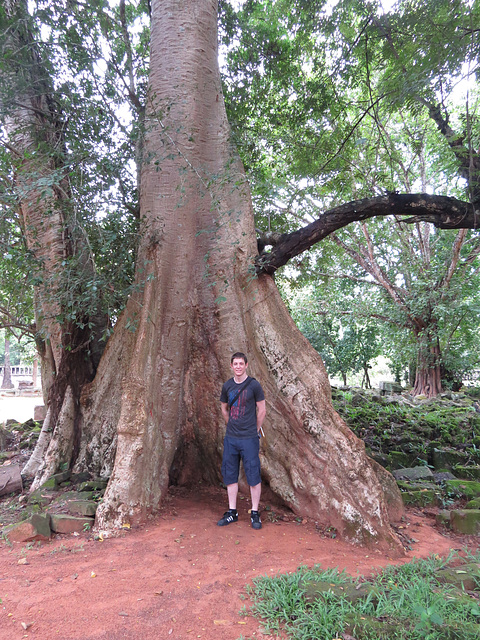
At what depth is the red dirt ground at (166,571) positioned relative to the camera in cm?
227

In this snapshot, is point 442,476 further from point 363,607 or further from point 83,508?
point 83,508

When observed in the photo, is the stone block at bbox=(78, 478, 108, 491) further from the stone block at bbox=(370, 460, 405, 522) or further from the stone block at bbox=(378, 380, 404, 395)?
the stone block at bbox=(378, 380, 404, 395)

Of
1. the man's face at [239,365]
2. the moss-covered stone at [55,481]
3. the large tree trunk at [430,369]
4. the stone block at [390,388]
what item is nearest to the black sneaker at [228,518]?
the man's face at [239,365]

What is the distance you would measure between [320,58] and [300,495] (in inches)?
270

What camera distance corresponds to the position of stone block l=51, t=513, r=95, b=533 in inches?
140

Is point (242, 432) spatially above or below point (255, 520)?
above

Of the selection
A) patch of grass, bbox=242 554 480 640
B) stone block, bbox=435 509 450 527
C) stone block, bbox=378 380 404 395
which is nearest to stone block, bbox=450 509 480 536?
stone block, bbox=435 509 450 527

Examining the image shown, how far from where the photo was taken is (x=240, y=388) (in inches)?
156

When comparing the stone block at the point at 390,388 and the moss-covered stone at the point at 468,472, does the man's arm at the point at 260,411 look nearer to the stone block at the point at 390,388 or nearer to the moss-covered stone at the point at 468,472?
the moss-covered stone at the point at 468,472

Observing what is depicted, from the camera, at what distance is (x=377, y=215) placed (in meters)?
4.45

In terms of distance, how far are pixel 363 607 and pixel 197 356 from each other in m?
2.93

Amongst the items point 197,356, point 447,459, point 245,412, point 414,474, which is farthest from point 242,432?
point 447,459

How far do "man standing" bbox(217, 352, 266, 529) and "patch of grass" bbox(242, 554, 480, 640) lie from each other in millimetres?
1137

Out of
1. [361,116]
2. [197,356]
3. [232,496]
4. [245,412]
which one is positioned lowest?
[232,496]
